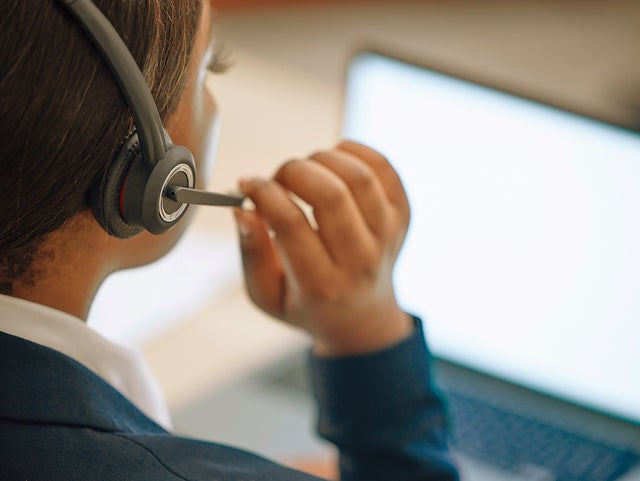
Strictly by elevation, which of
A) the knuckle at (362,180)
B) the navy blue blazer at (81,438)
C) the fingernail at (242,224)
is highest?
the knuckle at (362,180)

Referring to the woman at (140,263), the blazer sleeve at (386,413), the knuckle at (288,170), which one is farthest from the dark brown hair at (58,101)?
the blazer sleeve at (386,413)

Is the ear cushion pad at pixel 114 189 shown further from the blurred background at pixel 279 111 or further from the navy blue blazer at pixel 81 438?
the blurred background at pixel 279 111

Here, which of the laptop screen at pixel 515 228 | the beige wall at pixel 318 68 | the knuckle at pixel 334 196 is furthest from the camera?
the beige wall at pixel 318 68

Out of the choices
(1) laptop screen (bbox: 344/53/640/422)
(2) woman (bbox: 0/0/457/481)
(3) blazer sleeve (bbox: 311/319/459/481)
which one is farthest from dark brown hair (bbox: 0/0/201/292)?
(1) laptop screen (bbox: 344/53/640/422)

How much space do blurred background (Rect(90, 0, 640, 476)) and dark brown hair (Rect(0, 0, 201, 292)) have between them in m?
0.32

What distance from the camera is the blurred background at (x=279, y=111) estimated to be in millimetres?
962

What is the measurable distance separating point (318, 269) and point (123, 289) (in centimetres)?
51

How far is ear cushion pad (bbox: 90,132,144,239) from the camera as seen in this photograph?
456 mm

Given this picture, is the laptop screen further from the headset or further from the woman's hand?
the headset

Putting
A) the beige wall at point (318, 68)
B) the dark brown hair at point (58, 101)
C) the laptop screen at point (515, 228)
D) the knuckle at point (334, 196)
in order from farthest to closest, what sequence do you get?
the beige wall at point (318, 68)
the laptop screen at point (515, 228)
the knuckle at point (334, 196)
the dark brown hair at point (58, 101)

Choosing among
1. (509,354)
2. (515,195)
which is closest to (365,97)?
(515,195)

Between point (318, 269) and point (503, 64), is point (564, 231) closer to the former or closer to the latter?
point (318, 269)

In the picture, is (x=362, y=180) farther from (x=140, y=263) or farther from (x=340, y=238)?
(x=140, y=263)

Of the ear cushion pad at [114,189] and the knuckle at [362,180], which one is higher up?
the ear cushion pad at [114,189]
